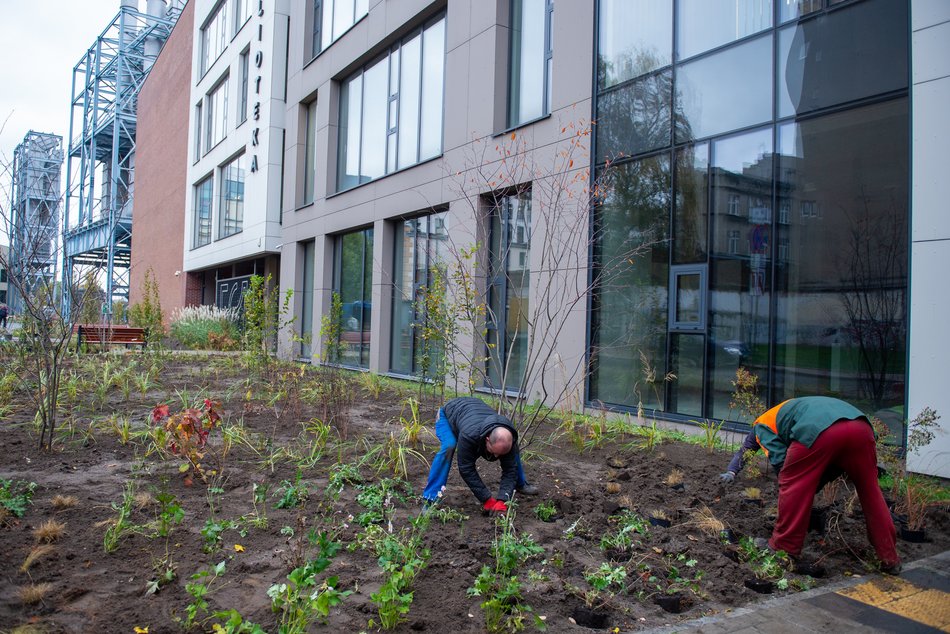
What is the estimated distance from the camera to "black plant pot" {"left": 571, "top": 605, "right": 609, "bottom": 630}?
336 cm

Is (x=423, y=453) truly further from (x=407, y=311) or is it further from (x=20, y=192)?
(x=407, y=311)

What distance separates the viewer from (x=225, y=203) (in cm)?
2483

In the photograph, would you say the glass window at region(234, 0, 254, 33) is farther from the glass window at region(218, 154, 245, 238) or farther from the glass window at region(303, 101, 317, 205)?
the glass window at region(303, 101, 317, 205)

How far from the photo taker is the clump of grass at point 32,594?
324cm

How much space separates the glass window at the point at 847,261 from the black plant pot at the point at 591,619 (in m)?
4.54

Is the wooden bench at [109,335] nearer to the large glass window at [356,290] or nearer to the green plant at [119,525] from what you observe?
the large glass window at [356,290]

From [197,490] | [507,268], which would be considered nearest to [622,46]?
[507,268]

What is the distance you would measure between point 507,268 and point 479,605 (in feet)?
24.9

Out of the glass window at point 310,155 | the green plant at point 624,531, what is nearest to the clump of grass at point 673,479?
the green plant at point 624,531

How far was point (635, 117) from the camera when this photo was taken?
29.5ft

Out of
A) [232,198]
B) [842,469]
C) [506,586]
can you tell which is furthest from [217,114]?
[842,469]

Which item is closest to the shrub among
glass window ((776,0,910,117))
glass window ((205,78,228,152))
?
glass window ((205,78,228,152))

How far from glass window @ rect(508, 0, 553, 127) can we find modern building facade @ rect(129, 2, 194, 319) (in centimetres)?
2218

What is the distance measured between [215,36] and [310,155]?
12.7 m
